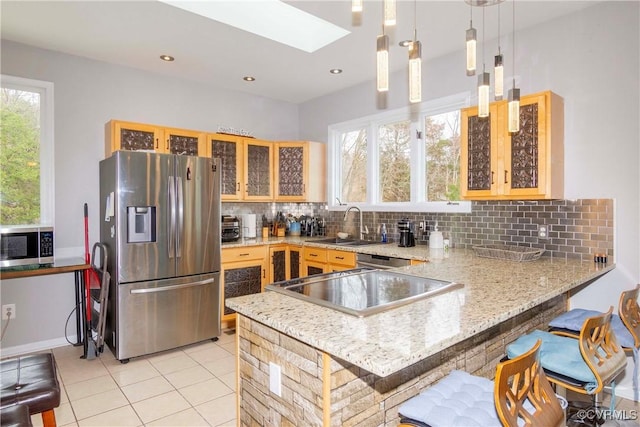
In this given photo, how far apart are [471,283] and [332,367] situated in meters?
1.06

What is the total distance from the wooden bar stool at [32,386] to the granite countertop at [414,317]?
2.82ft

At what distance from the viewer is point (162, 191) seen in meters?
3.29

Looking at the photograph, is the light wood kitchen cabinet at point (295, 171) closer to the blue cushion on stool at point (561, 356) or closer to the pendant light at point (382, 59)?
the pendant light at point (382, 59)

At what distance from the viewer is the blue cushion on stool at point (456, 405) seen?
4.01 ft

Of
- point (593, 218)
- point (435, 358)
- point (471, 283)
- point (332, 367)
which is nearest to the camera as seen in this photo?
point (332, 367)

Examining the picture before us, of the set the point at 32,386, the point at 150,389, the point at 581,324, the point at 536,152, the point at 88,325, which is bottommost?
the point at 150,389

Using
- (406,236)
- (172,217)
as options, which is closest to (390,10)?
(406,236)

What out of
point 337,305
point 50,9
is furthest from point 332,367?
point 50,9

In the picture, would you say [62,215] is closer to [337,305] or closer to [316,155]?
[316,155]

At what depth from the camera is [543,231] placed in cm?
300

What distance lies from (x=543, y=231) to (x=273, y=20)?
2.85m

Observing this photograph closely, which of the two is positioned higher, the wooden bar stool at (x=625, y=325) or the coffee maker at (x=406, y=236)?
the coffee maker at (x=406, y=236)

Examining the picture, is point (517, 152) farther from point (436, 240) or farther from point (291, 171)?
point (291, 171)

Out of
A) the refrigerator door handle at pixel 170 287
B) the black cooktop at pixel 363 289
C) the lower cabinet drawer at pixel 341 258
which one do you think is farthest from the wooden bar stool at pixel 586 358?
the refrigerator door handle at pixel 170 287
